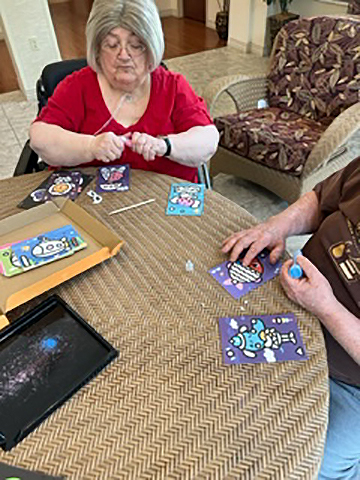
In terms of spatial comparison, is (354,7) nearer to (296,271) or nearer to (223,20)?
(223,20)

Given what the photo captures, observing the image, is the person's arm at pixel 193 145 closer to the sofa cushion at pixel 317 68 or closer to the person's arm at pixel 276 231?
the person's arm at pixel 276 231

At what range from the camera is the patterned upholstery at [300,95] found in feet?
7.10

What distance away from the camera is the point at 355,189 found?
103 centimetres

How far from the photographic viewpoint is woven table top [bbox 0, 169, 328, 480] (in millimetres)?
618

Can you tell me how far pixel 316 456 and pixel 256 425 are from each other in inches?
4.0

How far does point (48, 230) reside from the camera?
1.04 m

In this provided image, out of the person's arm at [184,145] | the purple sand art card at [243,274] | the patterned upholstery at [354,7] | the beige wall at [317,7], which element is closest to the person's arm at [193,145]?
the person's arm at [184,145]

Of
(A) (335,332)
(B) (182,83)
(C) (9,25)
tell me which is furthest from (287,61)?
(C) (9,25)

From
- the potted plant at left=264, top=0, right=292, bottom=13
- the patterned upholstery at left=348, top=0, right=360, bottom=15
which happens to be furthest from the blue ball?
the potted plant at left=264, top=0, right=292, bottom=13

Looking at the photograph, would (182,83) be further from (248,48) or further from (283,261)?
(248,48)

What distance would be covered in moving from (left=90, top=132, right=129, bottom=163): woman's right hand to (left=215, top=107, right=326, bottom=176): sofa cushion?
1.12m

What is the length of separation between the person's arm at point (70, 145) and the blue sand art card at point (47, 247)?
347 millimetres

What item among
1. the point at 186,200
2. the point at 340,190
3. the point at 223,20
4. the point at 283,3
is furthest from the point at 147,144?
the point at 223,20

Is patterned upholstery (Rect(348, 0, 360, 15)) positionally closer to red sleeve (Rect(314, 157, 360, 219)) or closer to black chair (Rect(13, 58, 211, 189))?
black chair (Rect(13, 58, 211, 189))
